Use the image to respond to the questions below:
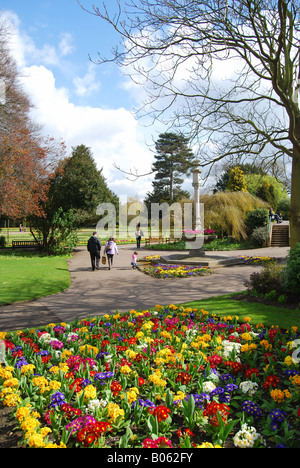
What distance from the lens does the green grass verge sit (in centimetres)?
528

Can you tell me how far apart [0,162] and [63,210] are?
19.4 ft

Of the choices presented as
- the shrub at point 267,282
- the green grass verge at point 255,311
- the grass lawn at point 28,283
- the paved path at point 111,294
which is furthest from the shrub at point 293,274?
the grass lawn at point 28,283

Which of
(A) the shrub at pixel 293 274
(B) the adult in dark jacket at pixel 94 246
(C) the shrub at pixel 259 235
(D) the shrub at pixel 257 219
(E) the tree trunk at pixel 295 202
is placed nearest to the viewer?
(A) the shrub at pixel 293 274

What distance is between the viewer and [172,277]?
37.4 ft

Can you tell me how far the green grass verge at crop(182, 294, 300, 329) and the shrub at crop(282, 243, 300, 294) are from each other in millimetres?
690

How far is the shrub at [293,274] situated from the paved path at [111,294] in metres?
0.59

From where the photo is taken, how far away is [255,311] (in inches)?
235

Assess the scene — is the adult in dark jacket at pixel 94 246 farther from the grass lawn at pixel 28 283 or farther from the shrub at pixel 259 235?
the shrub at pixel 259 235

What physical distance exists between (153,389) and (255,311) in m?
3.55

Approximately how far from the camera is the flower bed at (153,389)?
2.44 metres

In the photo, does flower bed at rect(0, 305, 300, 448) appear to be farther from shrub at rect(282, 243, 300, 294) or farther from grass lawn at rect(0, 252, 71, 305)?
grass lawn at rect(0, 252, 71, 305)

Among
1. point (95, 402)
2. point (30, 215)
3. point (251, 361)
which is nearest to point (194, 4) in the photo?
point (251, 361)

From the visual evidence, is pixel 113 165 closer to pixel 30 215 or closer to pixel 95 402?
pixel 95 402

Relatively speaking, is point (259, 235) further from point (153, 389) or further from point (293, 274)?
point (153, 389)
